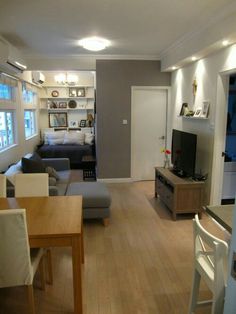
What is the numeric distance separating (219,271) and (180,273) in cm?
122

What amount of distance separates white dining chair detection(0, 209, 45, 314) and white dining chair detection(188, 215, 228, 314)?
110 cm

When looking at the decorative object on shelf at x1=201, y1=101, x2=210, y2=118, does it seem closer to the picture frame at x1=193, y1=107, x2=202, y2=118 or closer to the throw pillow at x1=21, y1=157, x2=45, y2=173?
the picture frame at x1=193, y1=107, x2=202, y2=118

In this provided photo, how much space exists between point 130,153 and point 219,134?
7.63 feet

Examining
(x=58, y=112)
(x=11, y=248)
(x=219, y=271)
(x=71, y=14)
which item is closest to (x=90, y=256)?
(x=11, y=248)

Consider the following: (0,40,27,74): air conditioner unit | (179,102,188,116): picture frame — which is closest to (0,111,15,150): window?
(0,40,27,74): air conditioner unit

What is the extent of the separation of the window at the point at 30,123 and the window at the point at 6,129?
1.52 meters

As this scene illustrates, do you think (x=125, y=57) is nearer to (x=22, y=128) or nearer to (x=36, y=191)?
(x=22, y=128)

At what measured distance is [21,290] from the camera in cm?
228

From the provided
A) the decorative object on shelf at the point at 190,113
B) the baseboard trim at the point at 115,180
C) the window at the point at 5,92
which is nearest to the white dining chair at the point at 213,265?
the decorative object on shelf at the point at 190,113

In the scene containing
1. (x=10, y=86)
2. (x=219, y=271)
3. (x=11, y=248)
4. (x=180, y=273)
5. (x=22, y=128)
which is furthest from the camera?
(x=22, y=128)

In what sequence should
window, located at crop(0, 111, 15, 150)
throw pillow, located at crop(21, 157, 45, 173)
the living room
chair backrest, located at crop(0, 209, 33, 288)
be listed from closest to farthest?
1. chair backrest, located at crop(0, 209, 33, 288)
2. the living room
3. throw pillow, located at crop(21, 157, 45, 173)
4. window, located at crop(0, 111, 15, 150)

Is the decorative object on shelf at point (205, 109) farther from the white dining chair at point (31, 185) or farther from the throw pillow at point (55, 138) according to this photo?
the throw pillow at point (55, 138)

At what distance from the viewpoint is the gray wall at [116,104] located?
5371 millimetres

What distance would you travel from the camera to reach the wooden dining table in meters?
A: 1.83
